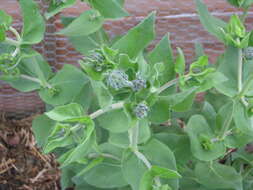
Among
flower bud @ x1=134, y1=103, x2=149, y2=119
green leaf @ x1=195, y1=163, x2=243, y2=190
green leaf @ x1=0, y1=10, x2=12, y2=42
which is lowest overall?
green leaf @ x1=195, y1=163, x2=243, y2=190

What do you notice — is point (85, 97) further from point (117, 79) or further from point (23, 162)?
point (23, 162)

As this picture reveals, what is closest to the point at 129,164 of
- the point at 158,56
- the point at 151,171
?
the point at 151,171

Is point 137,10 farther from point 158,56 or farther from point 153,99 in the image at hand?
point 153,99

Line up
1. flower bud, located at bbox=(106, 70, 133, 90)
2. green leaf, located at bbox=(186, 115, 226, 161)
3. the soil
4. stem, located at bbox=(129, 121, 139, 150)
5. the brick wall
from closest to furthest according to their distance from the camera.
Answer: flower bud, located at bbox=(106, 70, 133, 90) < stem, located at bbox=(129, 121, 139, 150) < green leaf, located at bbox=(186, 115, 226, 161) < the brick wall < the soil

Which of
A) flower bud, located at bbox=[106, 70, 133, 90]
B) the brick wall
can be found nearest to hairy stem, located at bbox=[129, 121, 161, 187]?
flower bud, located at bbox=[106, 70, 133, 90]

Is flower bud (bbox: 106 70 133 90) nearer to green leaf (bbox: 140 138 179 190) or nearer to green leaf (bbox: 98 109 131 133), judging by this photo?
green leaf (bbox: 98 109 131 133)

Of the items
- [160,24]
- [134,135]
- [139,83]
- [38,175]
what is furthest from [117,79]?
[38,175]

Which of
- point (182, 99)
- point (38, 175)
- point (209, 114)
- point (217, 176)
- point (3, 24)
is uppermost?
point (3, 24)
